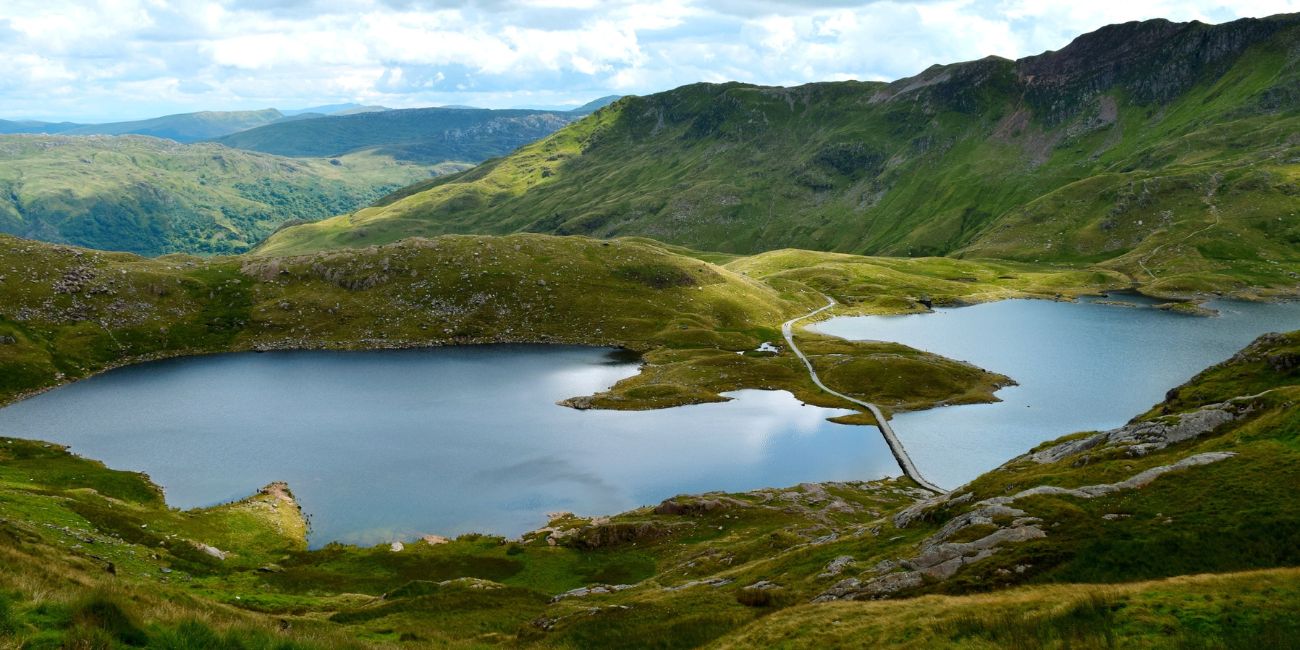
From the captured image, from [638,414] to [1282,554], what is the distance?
309 feet

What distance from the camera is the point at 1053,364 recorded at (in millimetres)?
144000

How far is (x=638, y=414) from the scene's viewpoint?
11856cm

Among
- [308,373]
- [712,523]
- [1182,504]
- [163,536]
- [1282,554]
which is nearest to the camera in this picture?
[1282,554]

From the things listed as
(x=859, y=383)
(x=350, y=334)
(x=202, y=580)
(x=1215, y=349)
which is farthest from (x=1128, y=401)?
(x=350, y=334)

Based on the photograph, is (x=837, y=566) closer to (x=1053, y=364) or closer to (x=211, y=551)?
(x=211, y=551)

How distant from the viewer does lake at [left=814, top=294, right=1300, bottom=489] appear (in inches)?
3994

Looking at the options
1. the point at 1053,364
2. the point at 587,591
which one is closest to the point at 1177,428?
the point at 587,591

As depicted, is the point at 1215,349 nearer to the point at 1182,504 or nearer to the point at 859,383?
the point at 859,383

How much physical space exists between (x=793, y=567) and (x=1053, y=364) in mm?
123438

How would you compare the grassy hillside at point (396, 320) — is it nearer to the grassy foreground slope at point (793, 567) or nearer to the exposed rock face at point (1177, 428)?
the grassy foreground slope at point (793, 567)

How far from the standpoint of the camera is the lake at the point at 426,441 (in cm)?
8300

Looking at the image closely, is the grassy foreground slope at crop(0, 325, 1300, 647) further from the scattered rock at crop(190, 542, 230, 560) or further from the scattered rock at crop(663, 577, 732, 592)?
the scattered rock at crop(190, 542, 230, 560)

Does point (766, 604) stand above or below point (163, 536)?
above

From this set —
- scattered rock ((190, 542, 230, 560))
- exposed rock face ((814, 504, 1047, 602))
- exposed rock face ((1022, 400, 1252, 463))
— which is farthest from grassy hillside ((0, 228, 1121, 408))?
exposed rock face ((814, 504, 1047, 602))
